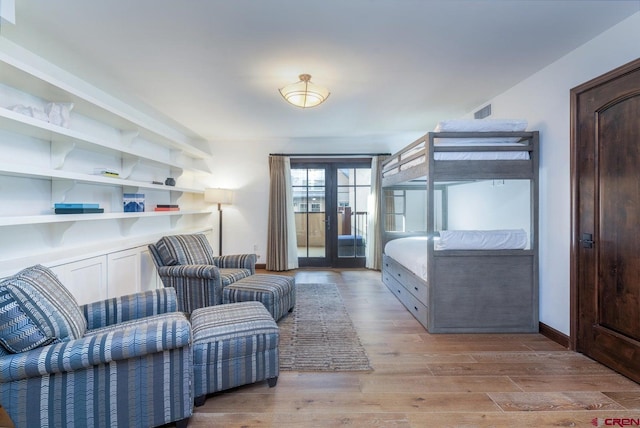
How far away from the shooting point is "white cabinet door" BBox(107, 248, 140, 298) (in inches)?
112

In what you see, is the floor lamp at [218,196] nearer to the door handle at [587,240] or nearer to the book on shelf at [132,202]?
the book on shelf at [132,202]

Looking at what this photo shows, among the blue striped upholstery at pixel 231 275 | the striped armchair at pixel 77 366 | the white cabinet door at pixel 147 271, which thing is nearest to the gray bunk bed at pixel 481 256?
A: the blue striped upholstery at pixel 231 275

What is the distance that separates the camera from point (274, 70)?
8.96 feet

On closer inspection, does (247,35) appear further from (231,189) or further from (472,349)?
(231,189)

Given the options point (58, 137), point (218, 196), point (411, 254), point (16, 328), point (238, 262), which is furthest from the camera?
point (218, 196)

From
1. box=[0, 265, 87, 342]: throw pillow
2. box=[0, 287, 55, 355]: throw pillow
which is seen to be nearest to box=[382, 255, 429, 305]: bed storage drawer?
box=[0, 265, 87, 342]: throw pillow

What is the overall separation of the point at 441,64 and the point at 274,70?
1502 mm

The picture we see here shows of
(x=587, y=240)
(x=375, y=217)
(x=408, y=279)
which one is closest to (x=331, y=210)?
(x=375, y=217)

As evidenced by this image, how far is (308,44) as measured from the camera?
2.29 m

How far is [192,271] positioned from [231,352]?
4.94 feet

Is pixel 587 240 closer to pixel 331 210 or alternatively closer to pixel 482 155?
pixel 482 155

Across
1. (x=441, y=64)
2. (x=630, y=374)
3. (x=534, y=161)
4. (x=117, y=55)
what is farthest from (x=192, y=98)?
(x=630, y=374)

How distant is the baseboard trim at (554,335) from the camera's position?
2.53m

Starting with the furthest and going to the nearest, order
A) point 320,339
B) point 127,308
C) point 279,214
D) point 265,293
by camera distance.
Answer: point 279,214
point 265,293
point 320,339
point 127,308
